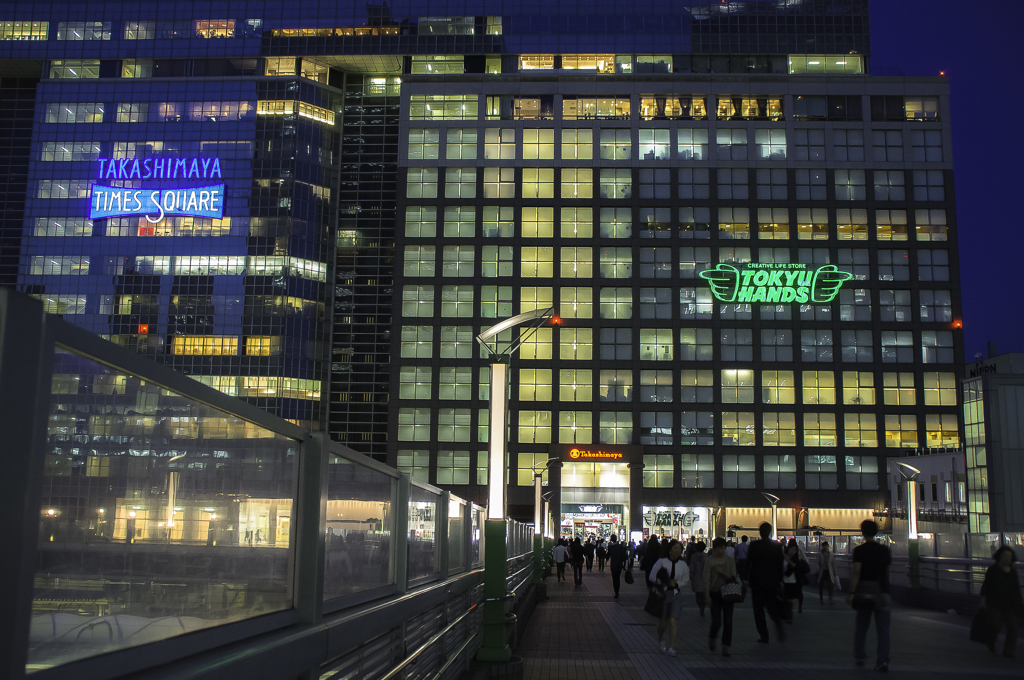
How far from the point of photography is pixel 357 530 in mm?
5867

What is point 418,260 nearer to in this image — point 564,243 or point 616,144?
point 564,243

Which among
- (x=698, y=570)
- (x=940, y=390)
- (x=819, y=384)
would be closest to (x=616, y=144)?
(x=819, y=384)

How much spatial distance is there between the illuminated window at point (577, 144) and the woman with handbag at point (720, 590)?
69.5m

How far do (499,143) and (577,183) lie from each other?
780cm

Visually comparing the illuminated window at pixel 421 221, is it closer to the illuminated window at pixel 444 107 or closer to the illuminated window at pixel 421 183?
the illuminated window at pixel 421 183

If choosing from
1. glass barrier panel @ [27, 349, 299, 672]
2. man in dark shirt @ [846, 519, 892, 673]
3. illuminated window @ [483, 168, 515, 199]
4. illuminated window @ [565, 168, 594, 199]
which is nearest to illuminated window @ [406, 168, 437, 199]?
illuminated window @ [483, 168, 515, 199]

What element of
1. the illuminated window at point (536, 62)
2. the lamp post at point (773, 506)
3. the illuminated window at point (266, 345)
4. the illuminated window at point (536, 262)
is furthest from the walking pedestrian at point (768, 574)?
the illuminated window at point (536, 62)

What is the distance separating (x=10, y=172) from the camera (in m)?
102

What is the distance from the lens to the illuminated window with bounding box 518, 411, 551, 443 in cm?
7781

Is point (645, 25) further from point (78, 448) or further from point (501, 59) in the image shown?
point (78, 448)

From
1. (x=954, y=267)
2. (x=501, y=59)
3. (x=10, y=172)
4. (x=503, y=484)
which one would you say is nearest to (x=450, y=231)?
(x=501, y=59)

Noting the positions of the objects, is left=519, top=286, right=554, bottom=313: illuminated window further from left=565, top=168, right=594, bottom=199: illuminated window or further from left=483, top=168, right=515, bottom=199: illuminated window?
left=565, top=168, right=594, bottom=199: illuminated window

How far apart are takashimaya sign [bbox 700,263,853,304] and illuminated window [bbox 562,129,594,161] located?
14.8 m

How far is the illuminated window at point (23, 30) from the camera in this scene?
9462cm
